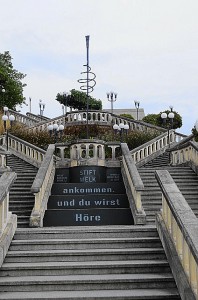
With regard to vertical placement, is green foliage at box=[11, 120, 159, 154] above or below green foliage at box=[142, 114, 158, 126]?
below

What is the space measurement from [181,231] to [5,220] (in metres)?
3.47

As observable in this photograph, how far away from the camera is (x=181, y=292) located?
646 centimetres

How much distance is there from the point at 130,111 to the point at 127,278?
239 feet

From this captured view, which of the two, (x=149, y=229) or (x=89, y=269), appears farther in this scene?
(x=149, y=229)

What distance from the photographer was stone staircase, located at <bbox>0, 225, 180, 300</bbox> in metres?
6.88

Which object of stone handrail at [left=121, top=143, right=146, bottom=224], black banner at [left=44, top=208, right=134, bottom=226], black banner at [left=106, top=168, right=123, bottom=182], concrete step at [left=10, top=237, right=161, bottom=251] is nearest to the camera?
concrete step at [left=10, top=237, right=161, bottom=251]

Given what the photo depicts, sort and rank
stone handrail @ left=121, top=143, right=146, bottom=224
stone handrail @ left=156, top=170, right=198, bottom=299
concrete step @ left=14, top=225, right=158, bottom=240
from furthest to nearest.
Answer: stone handrail @ left=121, top=143, right=146, bottom=224 → concrete step @ left=14, top=225, right=158, bottom=240 → stone handrail @ left=156, top=170, right=198, bottom=299

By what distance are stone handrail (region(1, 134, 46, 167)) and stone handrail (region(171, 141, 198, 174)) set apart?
19.7 feet

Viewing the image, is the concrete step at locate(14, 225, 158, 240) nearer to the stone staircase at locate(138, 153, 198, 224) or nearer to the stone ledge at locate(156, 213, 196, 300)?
the stone ledge at locate(156, 213, 196, 300)

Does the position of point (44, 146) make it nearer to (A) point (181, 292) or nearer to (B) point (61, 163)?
(B) point (61, 163)

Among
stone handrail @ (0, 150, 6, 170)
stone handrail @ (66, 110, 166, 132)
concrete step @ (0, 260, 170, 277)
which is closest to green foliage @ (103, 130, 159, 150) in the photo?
stone handrail @ (66, 110, 166, 132)

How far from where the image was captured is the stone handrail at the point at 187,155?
52.3 ft

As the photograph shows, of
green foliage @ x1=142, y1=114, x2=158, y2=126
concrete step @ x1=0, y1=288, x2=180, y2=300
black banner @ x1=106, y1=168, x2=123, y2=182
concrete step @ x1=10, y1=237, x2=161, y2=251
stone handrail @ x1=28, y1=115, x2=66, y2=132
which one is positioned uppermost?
green foliage @ x1=142, y1=114, x2=158, y2=126

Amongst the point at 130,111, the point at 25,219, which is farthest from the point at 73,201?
the point at 130,111
